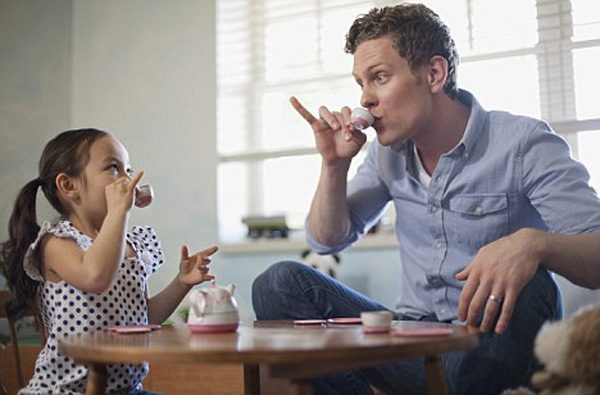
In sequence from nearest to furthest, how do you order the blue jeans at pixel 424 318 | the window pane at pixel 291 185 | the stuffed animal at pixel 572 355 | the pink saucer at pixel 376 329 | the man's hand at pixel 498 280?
the stuffed animal at pixel 572 355 → the pink saucer at pixel 376 329 → the man's hand at pixel 498 280 → the blue jeans at pixel 424 318 → the window pane at pixel 291 185

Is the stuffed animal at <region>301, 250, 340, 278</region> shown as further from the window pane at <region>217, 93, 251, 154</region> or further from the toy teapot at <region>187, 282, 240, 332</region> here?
the toy teapot at <region>187, 282, 240, 332</region>

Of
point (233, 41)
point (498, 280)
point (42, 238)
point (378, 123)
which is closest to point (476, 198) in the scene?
point (378, 123)

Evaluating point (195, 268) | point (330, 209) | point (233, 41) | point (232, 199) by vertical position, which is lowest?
point (195, 268)

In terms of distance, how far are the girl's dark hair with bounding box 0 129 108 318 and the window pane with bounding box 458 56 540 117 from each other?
4.83 ft

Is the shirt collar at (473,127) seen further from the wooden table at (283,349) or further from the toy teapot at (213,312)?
the toy teapot at (213,312)

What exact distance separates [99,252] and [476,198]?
0.78 meters

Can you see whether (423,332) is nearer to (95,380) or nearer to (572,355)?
(572,355)

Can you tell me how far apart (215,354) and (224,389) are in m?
1.47

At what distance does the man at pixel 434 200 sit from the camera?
1.28 metres

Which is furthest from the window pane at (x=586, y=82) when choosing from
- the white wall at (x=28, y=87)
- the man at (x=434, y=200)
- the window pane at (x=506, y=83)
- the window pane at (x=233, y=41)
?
the white wall at (x=28, y=87)

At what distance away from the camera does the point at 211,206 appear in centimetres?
291

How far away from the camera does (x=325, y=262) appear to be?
256 cm

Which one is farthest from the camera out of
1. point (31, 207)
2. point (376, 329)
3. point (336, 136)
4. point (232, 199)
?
point (232, 199)

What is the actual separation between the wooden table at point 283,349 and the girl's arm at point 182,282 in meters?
0.36
